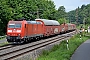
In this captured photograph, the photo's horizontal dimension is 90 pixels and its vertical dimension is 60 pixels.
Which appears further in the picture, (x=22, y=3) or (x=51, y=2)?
(x=51, y=2)

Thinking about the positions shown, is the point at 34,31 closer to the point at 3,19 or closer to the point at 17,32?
the point at 17,32

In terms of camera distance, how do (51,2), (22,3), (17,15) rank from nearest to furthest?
(17,15) < (22,3) < (51,2)

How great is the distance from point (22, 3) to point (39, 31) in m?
23.7

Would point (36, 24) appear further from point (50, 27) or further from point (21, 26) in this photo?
point (50, 27)

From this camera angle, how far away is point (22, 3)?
204 feet

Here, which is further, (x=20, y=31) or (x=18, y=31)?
(x=18, y=31)

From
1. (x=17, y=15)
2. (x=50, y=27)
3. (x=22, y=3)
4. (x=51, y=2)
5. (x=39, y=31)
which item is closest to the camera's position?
(x=39, y=31)

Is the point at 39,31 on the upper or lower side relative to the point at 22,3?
lower

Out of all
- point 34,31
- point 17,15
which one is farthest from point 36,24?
point 17,15

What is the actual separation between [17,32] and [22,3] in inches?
1239

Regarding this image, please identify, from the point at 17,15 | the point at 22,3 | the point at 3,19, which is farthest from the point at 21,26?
the point at 22,3

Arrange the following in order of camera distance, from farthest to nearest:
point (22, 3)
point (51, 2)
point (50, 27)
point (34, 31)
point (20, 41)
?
point (51, 2) < point (22, 3) < point (50, 27) < point (34, 31) < point (20, 41)

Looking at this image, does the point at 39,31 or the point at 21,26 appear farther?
the point at 39,31

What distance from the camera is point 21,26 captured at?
1242 inches
